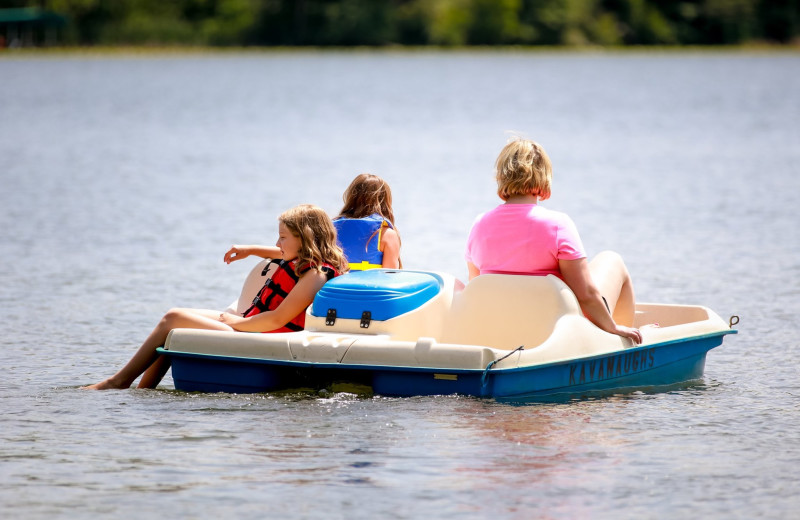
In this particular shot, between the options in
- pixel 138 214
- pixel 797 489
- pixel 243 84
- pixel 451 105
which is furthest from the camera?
pixel 243 84

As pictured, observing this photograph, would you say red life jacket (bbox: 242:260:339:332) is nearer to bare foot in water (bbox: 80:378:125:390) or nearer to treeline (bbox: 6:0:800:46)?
bare foot in water (bbox: 80:378:125:390)

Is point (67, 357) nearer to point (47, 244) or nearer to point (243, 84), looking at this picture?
point (47, 244)

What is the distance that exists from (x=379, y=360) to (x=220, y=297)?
4.43 metres

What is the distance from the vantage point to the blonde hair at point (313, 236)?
22.8 feet

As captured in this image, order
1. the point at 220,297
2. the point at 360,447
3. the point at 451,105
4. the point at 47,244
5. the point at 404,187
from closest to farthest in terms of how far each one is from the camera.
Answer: the point at 360,447
the point at 220,297
the point at 47,244
the point at 404,187
the point at 451,105

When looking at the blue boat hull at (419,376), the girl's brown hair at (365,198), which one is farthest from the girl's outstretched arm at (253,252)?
the blue boat hull at (419,376)

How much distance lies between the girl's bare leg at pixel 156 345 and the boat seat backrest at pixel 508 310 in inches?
48.3

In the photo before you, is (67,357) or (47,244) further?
(47,244)

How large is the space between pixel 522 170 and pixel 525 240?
1.18ft

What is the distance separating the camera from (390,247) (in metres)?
7.43

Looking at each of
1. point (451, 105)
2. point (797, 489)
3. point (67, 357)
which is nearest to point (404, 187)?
point (67, 357)

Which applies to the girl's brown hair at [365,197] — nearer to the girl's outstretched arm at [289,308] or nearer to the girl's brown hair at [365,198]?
the girl's brown hair at [365,198]

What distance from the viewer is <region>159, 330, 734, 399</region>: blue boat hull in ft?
21.6

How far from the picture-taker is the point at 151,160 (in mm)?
24750
